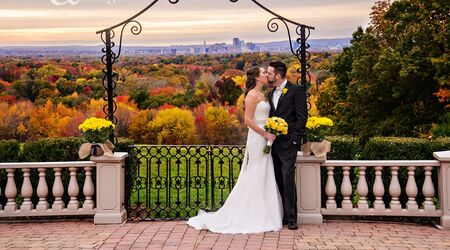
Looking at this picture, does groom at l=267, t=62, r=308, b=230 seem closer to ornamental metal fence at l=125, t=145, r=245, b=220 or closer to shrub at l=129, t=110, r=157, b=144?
ornamental metal fence at l=125, t=145, r=245, b=220

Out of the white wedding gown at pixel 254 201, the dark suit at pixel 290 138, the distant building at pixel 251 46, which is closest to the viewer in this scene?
the white wedding gown at pixel 254 201

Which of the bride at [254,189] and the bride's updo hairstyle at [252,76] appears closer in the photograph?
the bride at [254,189]

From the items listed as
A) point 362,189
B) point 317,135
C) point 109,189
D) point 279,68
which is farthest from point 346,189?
point 109,189

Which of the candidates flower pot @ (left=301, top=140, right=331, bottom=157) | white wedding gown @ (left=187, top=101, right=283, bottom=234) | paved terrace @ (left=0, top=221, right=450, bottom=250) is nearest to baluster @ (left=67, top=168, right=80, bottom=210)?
paved terrace @ (left=0, top=221, right=450, bottom=250)

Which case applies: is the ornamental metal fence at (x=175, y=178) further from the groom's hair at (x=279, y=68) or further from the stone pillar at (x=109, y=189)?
the groom's hair at (x=279, y=68)

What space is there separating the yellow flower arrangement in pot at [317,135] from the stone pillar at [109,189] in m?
2.53

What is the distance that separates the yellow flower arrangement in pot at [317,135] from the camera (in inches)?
319

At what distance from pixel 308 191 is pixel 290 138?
2.80 feet

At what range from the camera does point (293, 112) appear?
790cm

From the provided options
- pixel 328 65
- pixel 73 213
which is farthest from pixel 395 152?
pixel 328 65

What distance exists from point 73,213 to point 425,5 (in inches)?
774

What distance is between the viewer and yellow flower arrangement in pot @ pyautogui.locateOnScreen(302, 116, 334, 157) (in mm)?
8102

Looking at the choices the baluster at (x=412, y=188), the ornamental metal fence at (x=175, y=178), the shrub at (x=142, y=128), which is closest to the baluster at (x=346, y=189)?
the baluster at (x=412, y=188)

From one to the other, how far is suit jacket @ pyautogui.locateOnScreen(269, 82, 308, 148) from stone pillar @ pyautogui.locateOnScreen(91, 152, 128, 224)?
218cm
